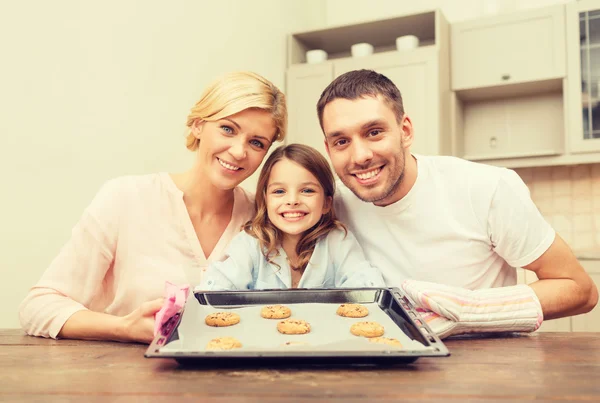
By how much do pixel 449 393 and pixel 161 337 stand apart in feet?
1.55

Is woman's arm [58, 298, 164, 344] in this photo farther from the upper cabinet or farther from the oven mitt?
the upper cabinet

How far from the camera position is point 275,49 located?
368cm

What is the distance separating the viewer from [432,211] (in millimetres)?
1414

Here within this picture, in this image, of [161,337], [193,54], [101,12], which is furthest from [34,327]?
[193,54]

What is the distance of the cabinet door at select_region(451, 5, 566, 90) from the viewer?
3047 mm

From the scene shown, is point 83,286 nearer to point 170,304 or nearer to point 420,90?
point 170,304

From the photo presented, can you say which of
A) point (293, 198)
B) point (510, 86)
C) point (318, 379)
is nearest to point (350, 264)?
point (293, 198)

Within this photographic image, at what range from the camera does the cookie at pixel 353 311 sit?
107 centimetres

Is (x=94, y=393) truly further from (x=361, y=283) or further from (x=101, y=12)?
(x=101, y=12)

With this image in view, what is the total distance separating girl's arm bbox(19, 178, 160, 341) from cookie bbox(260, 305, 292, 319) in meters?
0.24

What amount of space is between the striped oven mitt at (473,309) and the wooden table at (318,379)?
0.08m

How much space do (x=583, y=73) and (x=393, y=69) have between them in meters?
1.17

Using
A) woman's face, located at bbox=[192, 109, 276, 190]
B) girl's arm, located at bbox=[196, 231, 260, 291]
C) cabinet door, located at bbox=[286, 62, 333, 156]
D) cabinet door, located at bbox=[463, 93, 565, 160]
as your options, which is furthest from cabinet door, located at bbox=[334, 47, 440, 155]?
girl's arm, located at bbox=[196, 231, 260, 291]

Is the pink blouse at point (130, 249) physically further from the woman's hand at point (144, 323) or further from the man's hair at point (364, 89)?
the man's hair at point (364, 89)
